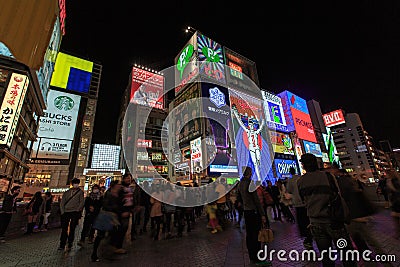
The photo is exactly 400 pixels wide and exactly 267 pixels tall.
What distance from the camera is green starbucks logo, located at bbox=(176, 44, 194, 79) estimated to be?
4045cm

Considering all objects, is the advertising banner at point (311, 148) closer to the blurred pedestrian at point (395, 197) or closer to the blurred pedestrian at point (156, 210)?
the blurred pedestrian at point (395, 197)

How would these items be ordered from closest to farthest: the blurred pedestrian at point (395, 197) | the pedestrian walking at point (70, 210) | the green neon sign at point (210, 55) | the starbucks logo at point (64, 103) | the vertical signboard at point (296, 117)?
1. the blurred pedestrian at point (395, 197)
2. the pedestrian walking at point (70, 210)
3. the starbucks logo at point (64, 103)
4. the green neon sign at point (210, 55)
5. the vertical signboard at point (296, 117)

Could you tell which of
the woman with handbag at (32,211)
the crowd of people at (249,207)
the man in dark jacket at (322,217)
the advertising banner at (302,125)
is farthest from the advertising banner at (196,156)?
the man in dark jacket at (322,217)

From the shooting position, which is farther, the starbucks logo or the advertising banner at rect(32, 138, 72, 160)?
the starbucks logo

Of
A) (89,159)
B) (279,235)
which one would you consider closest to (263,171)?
(279,235)

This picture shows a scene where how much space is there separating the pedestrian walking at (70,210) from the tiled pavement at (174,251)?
0.35 m

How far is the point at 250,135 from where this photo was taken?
3547 centimetres

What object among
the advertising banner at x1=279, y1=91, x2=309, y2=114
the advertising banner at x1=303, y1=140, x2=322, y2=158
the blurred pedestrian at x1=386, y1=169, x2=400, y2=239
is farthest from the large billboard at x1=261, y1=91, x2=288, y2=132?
the blurred pedestrian at x1=386, y1=169, x2=400, y2=239

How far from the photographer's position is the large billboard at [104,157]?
5084 cm

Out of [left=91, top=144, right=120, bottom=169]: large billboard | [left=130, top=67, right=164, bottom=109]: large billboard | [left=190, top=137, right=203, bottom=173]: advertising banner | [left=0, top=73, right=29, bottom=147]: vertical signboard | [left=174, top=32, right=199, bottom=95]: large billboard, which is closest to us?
[left=0, top=73, right=29, bottom=147]: vertical signboard

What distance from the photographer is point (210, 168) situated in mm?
29188

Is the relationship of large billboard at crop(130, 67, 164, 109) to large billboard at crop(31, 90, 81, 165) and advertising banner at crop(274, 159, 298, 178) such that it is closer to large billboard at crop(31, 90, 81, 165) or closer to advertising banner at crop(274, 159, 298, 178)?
large billboard at crop(31, 90, 81, 165)

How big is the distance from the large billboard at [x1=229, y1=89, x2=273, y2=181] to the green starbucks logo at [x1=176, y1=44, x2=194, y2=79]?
1256 cm

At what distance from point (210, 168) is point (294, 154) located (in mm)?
22774
